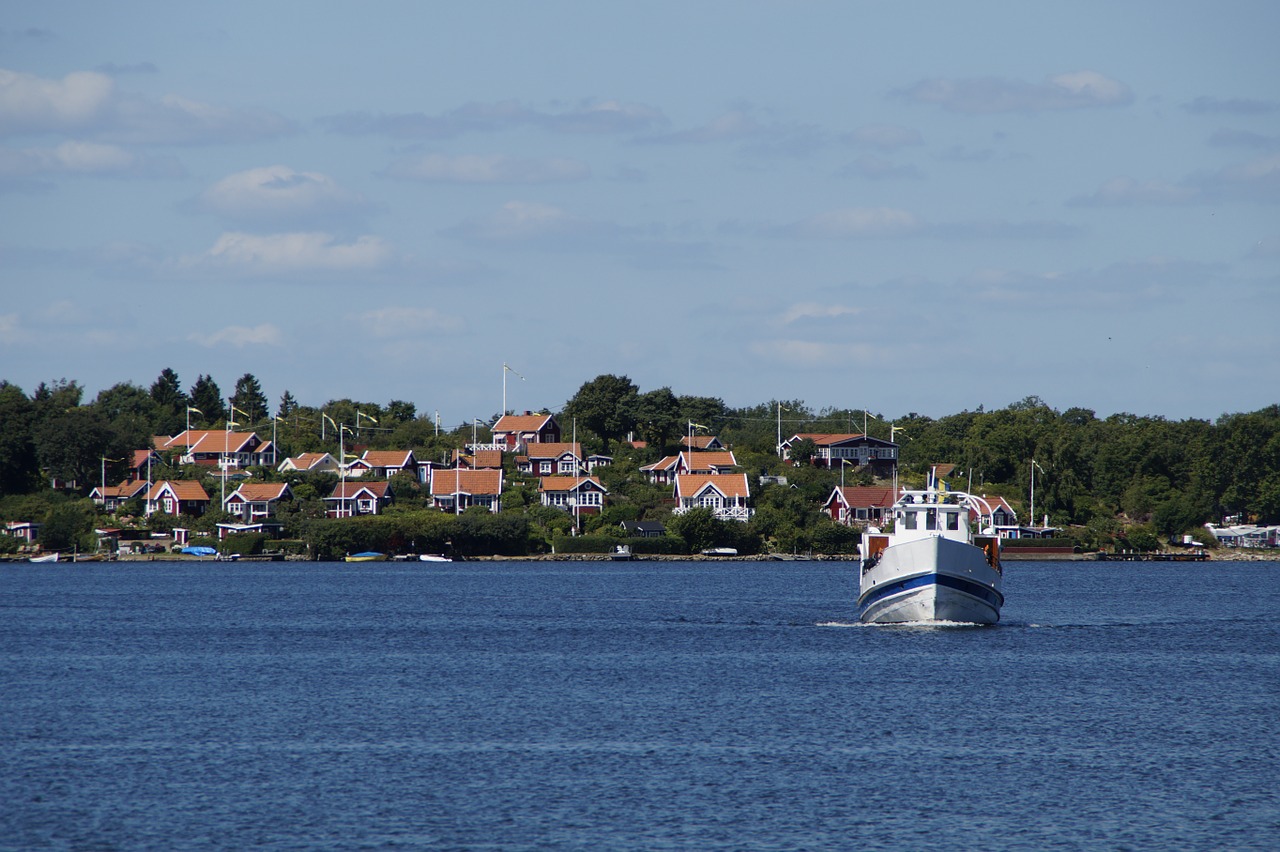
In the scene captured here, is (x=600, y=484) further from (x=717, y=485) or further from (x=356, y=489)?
(x=356, y=489)

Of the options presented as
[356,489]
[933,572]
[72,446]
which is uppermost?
[72,446]

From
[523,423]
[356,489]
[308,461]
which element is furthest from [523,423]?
[356,489]

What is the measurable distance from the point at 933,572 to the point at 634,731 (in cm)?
2472

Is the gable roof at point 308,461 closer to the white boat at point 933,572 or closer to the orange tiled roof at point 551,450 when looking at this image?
the orange tiled roof at point 551,450

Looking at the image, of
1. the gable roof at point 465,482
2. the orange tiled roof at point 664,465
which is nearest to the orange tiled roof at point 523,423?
the orange tiled roof at point 664,465

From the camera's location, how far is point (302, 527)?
135250 mm

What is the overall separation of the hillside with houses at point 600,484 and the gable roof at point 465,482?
250 mm

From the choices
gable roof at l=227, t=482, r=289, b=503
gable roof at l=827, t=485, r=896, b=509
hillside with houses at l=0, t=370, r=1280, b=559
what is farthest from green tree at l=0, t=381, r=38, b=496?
gable roof at l=827, t=485, r=896, b=509

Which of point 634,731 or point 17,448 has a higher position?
point 17,448

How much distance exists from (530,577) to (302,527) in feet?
103

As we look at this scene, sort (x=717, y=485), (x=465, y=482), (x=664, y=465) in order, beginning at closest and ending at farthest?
(x=717, y=485), (x=465, y=482), (x=664, y=465)

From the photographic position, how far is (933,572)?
61.4 m

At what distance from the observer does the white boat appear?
61.4 meters

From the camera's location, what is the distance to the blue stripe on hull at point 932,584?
61688 mm
